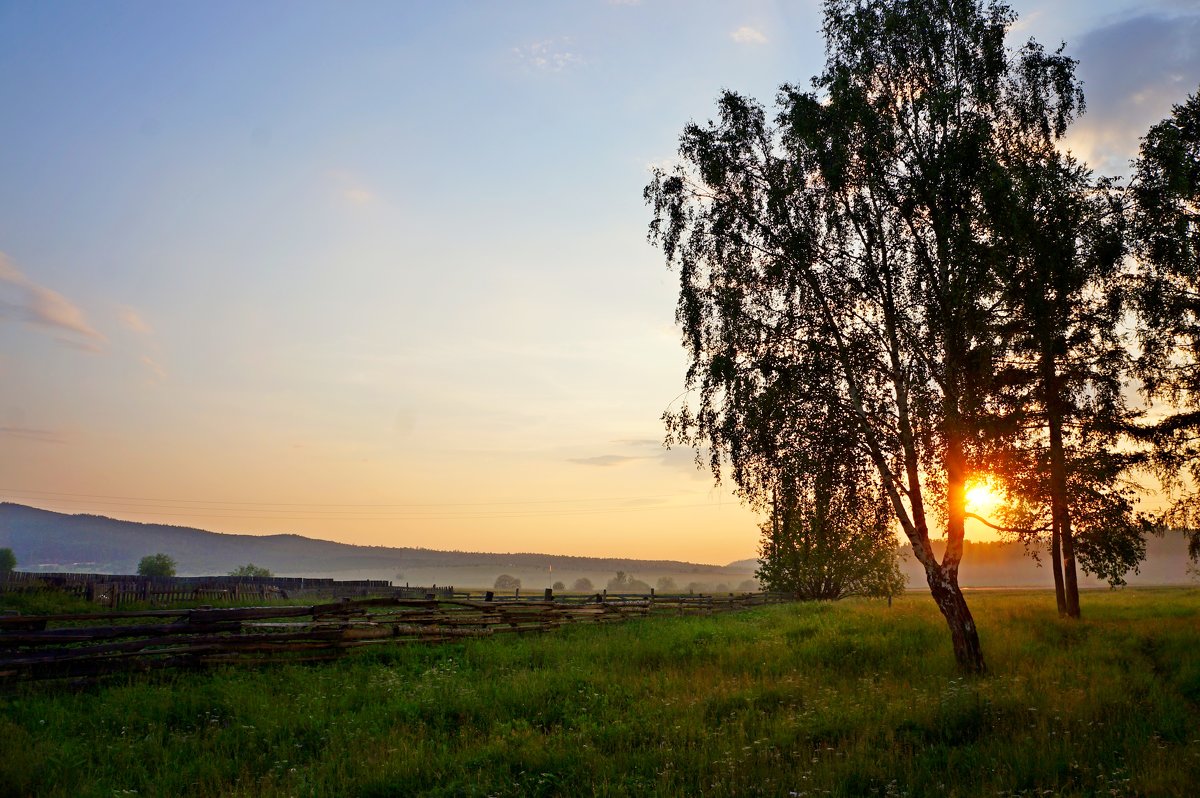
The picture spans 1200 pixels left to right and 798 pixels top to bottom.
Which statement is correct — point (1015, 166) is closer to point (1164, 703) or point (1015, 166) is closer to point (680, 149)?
point (680, 149)

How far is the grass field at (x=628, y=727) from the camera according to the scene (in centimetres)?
770

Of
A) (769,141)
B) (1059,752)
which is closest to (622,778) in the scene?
(1059,752)

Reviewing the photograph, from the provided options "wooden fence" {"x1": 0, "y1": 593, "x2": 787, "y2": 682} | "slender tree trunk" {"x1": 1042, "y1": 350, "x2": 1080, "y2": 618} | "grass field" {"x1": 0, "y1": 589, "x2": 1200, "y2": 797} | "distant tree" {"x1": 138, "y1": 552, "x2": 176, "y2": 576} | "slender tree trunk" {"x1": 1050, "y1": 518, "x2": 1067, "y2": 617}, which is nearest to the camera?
"grass field" {"x1": 0, "y1": 589, "x2": 1200, "y2": 797}

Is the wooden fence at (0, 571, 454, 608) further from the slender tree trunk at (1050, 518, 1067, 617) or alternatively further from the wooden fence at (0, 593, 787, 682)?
the slender tree trunk at (1050, 518, 1067, 617)

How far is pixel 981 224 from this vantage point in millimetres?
15953

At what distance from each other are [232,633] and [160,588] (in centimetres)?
2437

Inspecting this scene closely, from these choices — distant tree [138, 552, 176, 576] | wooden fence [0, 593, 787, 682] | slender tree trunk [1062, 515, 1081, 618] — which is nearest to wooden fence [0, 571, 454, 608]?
wooden fence [0, 593, 787, 682]

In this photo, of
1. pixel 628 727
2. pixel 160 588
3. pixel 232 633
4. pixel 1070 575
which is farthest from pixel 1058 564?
pixel 160 588

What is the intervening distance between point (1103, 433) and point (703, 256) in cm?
1510

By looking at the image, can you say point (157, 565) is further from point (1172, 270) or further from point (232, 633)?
point (1172, 270)

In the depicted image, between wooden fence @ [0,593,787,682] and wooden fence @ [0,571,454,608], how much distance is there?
10535mm

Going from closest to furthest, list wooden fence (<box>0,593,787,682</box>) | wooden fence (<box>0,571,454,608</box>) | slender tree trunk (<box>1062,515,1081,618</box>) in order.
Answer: wooden fence (<box>0,593,787,682</box>)
slender tree trunk (<box>1062,515,1081,618</box>)
wooden fence (<box>0,571,454,608</box>)

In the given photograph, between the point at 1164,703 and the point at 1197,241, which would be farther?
the point at 1197,241

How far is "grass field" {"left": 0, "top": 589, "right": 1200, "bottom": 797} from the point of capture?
25.2ft
